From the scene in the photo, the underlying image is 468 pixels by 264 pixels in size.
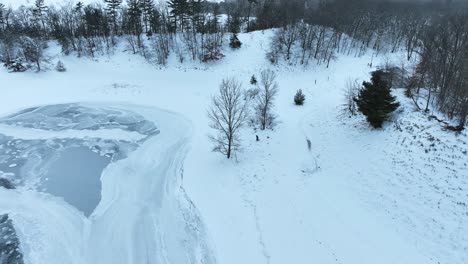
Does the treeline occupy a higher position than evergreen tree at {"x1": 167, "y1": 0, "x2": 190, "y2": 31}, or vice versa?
evergreen tree at {"x1": 167, "y1": 0, "x2": 190, "y2": 31}

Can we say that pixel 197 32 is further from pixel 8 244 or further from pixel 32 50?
pixel 8 244

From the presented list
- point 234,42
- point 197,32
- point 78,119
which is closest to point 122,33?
point 197,32

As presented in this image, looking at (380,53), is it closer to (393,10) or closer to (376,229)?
(393,10)

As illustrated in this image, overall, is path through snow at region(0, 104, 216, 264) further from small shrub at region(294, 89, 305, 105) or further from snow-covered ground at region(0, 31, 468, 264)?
small shrub at region(294, 89, 305, 105)

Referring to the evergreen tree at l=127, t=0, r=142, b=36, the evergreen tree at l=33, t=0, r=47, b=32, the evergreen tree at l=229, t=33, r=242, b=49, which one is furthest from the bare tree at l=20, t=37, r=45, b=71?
the evergreen tree at l=229, t=33, r=242, b=49

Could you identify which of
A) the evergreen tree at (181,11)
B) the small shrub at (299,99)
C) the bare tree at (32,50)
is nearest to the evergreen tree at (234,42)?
the evergreen tree at (181,11)
